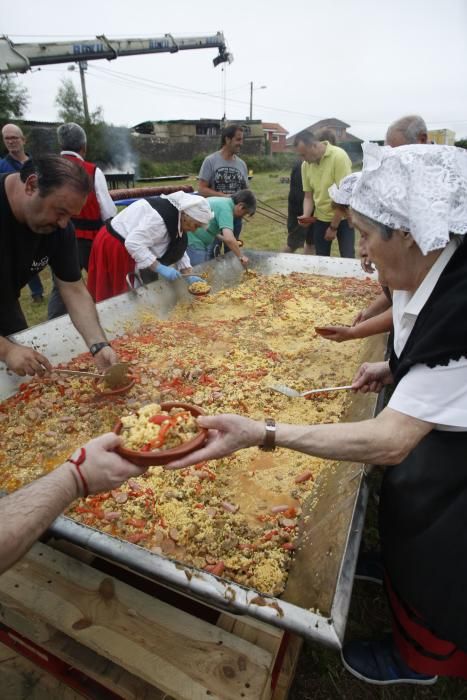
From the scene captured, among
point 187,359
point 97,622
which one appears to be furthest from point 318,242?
point 97,622

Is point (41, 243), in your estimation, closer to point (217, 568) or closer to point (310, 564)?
point (217, 568)

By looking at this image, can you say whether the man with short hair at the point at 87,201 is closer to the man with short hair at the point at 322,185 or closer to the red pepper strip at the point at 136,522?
the man with short hair at the point at 322,185

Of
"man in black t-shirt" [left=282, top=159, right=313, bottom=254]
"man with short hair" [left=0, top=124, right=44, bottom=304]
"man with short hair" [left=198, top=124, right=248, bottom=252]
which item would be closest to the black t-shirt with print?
"man with short hair" [left=0, top=124, right=44, bottom=304]

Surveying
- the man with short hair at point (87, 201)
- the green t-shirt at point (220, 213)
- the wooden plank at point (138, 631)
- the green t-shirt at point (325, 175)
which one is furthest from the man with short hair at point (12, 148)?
the wooden plank at point (138, 631)

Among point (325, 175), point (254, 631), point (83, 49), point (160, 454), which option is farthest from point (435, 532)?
point (83, 49)

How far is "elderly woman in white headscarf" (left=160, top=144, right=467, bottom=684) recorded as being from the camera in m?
1.27

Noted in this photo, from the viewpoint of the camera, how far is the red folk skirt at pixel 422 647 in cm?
179

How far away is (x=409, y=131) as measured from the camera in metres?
4.53

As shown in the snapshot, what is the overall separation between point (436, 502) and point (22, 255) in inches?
105

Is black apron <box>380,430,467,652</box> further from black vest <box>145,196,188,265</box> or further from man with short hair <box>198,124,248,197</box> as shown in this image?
man with short hair <box>198,124,248,197</box>

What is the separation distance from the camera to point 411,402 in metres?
1.37

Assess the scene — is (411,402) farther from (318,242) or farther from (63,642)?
(318,242)

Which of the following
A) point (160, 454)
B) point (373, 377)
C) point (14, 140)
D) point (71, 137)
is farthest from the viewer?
point (14, 140)

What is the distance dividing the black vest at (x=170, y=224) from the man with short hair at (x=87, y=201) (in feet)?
2.92
